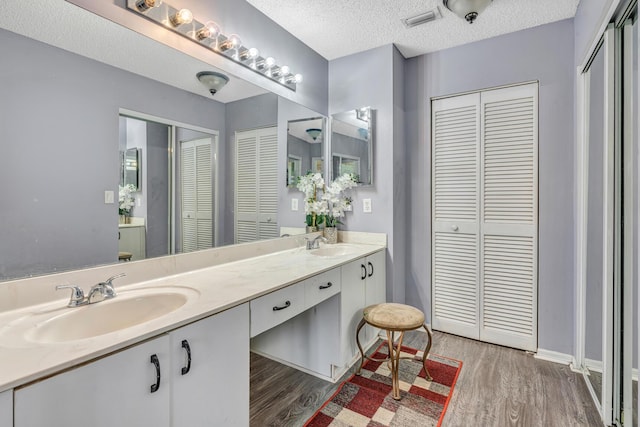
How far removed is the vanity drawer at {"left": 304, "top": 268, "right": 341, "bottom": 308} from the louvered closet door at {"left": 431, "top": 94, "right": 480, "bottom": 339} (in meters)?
1.25

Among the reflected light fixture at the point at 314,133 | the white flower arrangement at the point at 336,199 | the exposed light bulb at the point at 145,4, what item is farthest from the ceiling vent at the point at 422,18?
the exposed light bulb at the point at 145,4

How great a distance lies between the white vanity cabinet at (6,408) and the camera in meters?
0.68

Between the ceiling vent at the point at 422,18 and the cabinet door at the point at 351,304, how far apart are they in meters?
1.75

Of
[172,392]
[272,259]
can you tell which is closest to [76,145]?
[172,392]

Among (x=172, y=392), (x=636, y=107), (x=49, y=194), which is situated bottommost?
(x=172, y=392)

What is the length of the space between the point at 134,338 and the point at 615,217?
2127 millimetres

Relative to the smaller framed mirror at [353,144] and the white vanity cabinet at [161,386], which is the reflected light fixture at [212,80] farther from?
the white vanity cabinet at [161,386]

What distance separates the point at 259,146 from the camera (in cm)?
217

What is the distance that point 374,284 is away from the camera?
2.45 metres

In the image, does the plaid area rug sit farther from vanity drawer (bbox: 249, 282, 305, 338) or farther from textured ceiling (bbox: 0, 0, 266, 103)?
textured ceiling (bbox: 0, 0, 266, 103)

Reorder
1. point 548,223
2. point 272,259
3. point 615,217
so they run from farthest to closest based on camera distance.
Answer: point 548,223 → point 272,259 → point 615,217

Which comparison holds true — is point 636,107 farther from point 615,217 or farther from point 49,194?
point 49,194

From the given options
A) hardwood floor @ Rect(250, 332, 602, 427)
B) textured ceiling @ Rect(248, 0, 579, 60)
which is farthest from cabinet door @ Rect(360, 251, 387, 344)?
textured ceiling @ Rect(248, 0, 579, 60)

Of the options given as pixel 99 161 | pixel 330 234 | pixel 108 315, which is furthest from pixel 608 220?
pixel 99 161
